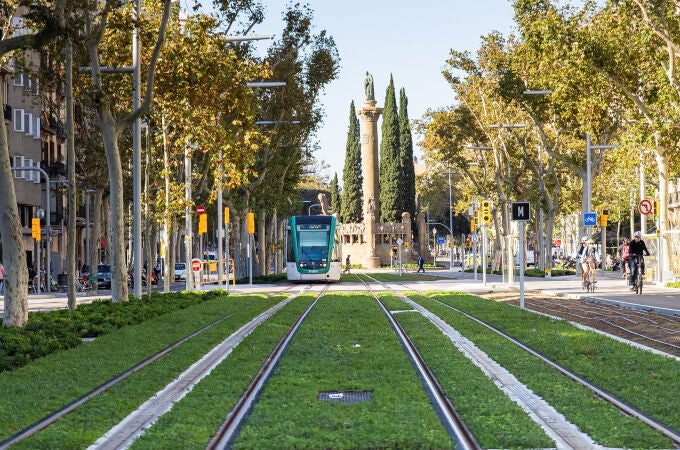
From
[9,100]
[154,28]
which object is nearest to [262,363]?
[154,28]

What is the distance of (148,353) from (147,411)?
6484 millimetres

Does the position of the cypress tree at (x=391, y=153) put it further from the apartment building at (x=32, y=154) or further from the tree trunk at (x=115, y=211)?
the tree trunk at (x=115, y=211)

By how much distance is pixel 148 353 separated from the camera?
55.8 feet

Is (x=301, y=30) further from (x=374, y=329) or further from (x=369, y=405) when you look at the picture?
(x=369, y=405)

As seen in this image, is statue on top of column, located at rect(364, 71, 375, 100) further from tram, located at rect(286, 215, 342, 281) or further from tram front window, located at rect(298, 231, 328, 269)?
tram front window, located at rect(298, 231, 328, 269)

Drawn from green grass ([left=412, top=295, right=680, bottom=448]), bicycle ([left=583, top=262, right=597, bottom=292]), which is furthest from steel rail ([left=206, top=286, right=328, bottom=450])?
bicycle ([left=583, top=262, right=597, bottom=292])

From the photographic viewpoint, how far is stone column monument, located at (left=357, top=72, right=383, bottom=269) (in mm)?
109500

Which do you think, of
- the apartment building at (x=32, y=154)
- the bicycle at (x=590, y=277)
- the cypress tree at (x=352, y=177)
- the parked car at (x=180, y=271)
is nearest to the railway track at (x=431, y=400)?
the bicycle at (x=590, y=277)

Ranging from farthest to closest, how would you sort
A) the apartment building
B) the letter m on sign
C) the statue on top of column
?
the statue on top of column < the apartment building < the letter m on sign

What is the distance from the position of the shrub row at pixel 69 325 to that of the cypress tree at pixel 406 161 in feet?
285

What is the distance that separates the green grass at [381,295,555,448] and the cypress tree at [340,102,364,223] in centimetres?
10700

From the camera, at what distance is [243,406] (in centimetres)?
1088

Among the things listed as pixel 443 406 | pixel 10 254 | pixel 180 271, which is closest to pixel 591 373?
pixel 443 406

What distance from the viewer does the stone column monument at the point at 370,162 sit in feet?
359
